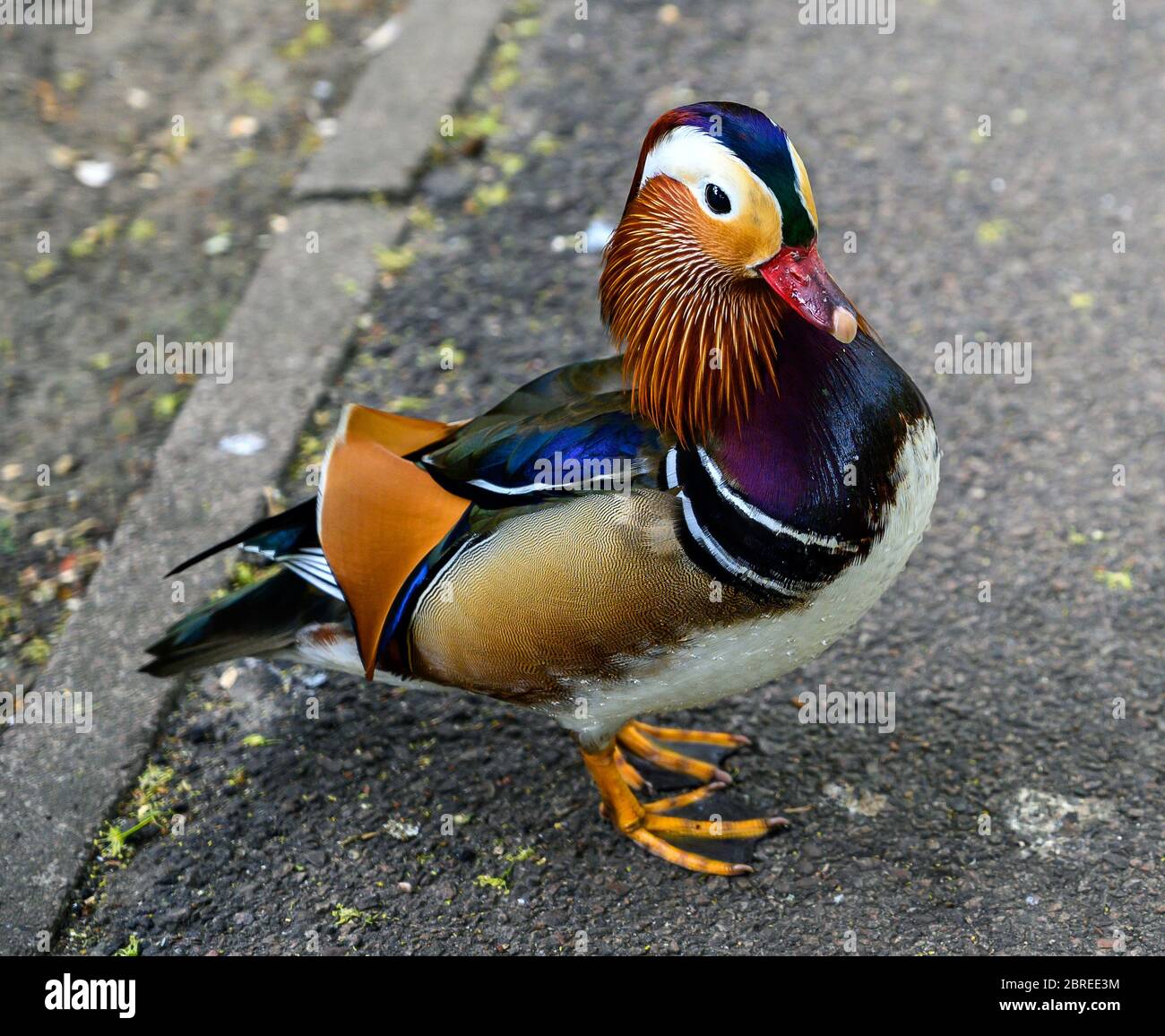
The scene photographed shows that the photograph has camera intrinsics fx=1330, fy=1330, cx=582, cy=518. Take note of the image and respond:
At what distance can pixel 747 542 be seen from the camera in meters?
2.28

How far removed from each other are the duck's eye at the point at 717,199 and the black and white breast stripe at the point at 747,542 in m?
0.43

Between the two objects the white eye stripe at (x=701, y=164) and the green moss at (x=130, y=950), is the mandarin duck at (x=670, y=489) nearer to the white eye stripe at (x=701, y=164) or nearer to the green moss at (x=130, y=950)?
the white eye stripe at (x=701, y=164)

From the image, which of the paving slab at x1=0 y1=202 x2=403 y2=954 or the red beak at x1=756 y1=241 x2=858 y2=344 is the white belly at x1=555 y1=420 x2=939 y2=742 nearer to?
the red beak at x1=756 y1=241 x2=858 y2=344

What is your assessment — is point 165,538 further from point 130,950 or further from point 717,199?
Result: point 717,199

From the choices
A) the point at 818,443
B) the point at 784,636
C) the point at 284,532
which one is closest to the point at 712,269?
the point at 818,443

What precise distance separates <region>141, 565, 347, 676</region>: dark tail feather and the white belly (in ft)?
2.09

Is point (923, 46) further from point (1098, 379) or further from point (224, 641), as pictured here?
point (224, 641)

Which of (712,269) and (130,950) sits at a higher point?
(712,269)

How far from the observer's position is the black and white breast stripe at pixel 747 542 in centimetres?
227

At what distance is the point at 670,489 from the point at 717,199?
19.6 inches

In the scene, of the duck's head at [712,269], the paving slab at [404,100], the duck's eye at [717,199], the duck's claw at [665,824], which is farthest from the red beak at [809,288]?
the paving slab at [404,100]

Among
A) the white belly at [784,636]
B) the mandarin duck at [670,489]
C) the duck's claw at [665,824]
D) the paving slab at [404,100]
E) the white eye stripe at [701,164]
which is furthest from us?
the paving slab at [404,100]

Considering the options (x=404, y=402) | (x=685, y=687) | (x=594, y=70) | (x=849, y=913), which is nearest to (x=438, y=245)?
(x=404, y=402)
